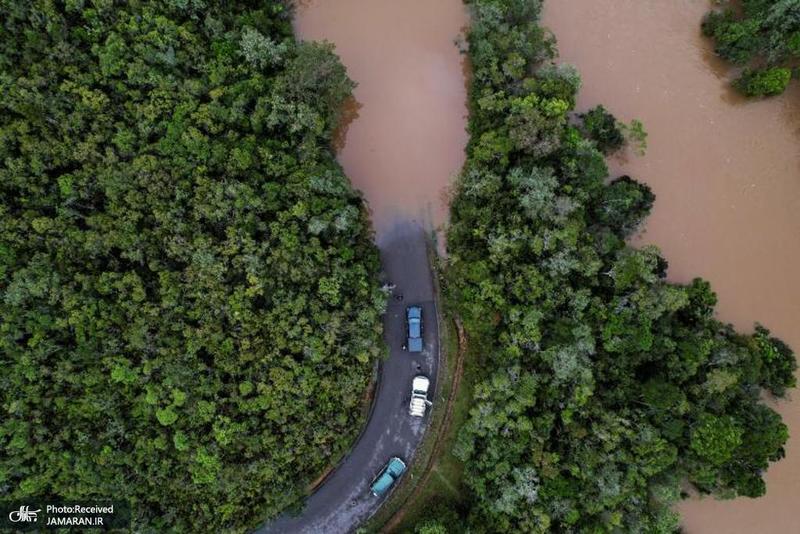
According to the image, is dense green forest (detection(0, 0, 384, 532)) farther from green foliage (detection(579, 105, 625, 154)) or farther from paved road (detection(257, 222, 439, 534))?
green foliage (detection(579, 105, 625, 154))

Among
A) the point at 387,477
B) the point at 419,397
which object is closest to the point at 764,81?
the point at 419,397

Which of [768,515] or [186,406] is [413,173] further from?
[768,515]

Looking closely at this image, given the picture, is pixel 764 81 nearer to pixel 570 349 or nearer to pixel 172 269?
pixel 570 349

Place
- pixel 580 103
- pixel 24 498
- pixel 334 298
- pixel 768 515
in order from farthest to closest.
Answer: pixel 580 103, pixel 768 515, pixel 334 298, pixel 24 498

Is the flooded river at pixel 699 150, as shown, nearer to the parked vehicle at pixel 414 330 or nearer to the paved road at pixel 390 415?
the paved road at pixel 390 415

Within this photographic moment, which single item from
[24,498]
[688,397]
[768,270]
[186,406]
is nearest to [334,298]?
[186,406]
